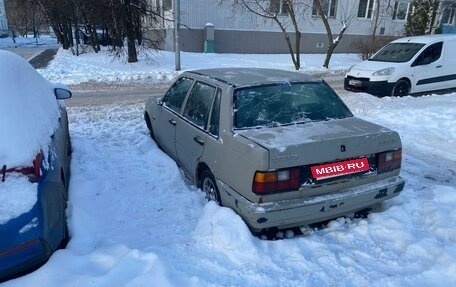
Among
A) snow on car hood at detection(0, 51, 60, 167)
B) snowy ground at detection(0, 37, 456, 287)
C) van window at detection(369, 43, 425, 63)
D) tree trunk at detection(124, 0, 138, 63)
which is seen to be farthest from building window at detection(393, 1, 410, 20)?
snow on car hood at detection(0, 51, 60, 167)

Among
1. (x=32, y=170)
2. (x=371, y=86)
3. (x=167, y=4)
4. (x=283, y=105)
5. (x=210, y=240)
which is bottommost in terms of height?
(x=210, y=240)

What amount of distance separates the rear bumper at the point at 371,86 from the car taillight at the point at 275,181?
827 centimetres

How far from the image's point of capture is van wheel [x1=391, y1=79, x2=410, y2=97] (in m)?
10.4

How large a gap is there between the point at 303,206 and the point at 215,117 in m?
1.31

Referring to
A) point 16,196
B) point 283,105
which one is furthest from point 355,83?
point 16,196

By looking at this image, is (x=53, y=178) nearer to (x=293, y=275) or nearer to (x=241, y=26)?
(x=293, y=275)

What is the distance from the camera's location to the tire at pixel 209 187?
3.79 m

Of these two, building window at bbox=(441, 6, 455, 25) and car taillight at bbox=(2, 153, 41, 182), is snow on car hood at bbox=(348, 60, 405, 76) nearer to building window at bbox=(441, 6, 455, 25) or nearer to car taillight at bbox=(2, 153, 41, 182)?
car taillight at bbox=(2, 153, 41, 182)

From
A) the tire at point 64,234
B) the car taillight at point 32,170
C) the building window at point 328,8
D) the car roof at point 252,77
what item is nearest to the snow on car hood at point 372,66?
the car roof at point 252,77

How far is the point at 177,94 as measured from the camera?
5.10 m

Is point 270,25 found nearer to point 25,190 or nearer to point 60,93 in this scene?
point 60,93

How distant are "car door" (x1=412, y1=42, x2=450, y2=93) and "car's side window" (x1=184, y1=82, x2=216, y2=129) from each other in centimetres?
823

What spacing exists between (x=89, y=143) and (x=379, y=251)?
4.68m

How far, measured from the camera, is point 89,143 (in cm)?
613
